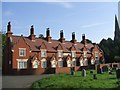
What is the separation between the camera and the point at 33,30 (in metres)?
56.4

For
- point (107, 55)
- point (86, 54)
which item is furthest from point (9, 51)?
point (107, 55)

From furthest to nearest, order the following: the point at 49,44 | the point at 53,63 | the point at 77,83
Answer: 1. the point at 49,44
2. the point at 53,63
3. the point at 77,83

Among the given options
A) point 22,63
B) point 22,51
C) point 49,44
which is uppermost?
point 49,44

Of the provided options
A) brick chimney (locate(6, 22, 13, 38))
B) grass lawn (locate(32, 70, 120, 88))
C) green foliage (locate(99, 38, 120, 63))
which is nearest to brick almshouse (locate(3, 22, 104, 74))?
brick chimney (locate(6, 22, 13, 38))

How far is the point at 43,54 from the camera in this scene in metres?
56.7

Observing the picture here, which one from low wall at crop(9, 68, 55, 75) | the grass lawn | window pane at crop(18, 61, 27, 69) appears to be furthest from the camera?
window pane at crop(18, 61, 27, 69)

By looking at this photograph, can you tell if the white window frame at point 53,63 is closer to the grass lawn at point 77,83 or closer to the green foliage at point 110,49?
the green foliage at point 110,49

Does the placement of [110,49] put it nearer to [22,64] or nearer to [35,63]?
[35,63]

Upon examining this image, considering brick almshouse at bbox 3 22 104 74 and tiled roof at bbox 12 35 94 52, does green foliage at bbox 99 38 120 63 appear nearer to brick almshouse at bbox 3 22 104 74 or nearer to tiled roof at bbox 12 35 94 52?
brick almshouse at bbox 3 22 104 74

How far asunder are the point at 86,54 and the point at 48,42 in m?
13.1

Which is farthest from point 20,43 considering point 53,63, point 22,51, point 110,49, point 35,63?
point 110,49

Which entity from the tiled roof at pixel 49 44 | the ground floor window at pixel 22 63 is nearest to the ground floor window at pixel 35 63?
the ground floor window at pixel 22 63

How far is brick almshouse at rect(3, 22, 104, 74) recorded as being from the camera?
4916cm

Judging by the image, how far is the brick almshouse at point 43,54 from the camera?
49.2 m
